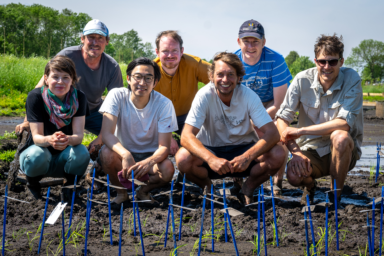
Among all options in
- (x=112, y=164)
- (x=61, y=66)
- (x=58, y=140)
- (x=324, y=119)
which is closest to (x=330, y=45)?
(x=324, y=119)

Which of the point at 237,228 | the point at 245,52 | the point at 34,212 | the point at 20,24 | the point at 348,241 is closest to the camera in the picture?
the point at 348,241

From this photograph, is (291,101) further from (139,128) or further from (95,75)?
(95,75)

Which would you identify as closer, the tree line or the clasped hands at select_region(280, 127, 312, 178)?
the clasped hands at select_region(280, 127, 312, 178)

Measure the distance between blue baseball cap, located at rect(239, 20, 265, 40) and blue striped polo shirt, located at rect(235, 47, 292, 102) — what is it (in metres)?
0.30

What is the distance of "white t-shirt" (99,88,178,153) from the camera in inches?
153

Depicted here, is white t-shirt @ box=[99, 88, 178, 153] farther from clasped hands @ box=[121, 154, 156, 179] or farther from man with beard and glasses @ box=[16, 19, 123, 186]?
man with beard and glasses @ box=[16, 19, 123, 186]

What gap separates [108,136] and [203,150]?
1.02 meters

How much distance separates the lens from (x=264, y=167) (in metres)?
3.84

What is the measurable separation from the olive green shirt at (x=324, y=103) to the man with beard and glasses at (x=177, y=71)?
137 centimetres

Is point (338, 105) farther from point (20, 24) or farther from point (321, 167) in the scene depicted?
point (20, 24)

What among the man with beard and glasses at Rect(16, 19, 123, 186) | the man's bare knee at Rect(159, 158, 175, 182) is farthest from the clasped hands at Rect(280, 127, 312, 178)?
the man with beard and glasses at Rect(16, 19, 123, 186)

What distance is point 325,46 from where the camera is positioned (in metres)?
3.85

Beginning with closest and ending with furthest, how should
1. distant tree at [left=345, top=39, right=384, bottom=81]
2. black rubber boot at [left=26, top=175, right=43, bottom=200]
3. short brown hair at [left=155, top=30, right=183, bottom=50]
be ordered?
black rubber boot at [left=26, top=175, right=43, bottom=200] → short brown hair at [left=155, top=30, right=183, bottom=50] → distant tree at [left=345, top=39, right=384, bottom=81]

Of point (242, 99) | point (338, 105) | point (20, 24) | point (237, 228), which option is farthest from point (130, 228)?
point (20, 24)
